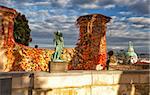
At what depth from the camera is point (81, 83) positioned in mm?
11289

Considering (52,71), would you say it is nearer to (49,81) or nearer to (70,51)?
(49,81)

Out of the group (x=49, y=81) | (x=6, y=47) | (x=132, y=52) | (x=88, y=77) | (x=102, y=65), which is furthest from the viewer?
(x=132, y=52)

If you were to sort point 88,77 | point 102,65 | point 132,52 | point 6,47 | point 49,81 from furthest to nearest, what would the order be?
1. point 132,52
2. point 102,65
3. point 6,47
4. point 88,77
5. point 49,81

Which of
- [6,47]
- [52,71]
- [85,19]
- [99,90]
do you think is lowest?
[99,90]

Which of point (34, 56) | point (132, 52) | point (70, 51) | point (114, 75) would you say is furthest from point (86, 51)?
point (132, 52)

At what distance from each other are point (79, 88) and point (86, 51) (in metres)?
9.39

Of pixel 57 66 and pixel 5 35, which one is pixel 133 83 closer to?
pixel 57 66

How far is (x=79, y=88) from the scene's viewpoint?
37.0ft

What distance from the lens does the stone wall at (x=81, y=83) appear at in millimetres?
10297

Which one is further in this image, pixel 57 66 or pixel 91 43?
pixel 91 43

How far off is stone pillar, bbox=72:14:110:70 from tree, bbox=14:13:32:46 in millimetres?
15099

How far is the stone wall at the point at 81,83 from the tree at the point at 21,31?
23.8 m

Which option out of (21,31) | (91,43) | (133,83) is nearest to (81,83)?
(133,83)

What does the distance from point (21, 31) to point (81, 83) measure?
→ 2434 cm
